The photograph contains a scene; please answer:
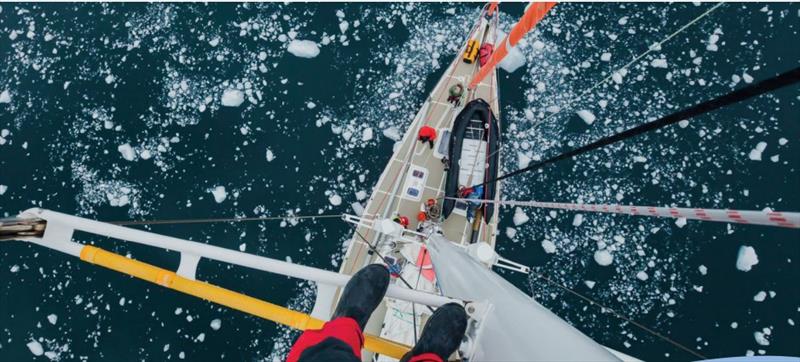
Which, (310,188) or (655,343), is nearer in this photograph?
(655,343)

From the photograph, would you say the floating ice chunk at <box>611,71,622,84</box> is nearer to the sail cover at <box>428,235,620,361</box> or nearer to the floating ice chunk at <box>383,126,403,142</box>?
the floating ice chunk at <box>383,126,403,142</box>

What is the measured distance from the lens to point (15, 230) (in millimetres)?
1954

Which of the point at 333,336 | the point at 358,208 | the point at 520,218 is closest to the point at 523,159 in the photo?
the point at 520,218

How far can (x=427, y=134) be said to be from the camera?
223 inches

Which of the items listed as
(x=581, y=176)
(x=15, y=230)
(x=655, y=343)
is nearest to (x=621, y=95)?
(x=581, y=176)

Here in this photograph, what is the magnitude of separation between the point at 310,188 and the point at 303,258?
997 millimetres

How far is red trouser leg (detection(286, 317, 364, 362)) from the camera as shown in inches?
81.6

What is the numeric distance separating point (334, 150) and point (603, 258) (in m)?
4.02

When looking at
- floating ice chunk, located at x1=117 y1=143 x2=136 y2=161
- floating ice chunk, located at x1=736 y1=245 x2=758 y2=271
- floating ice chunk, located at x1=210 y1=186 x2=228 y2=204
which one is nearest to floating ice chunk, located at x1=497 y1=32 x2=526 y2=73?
floating ice chunk, located at x1=736 y1=245 x2=758 y2=271

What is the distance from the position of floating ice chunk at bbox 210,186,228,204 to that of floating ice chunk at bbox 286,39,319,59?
2.39 m

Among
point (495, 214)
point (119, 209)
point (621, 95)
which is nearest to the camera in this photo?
point (495, 214)

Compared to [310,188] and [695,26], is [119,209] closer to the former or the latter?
[310,188]

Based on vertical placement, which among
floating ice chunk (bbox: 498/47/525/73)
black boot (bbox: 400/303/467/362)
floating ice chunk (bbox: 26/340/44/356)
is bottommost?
floating ice chunk (bbox: 26/340/44/356)

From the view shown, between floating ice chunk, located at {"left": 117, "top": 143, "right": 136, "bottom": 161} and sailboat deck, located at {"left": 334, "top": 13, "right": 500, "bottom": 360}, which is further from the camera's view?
floating ice chunk, located at {"left": 117, "top": 143, "right": 136, "bottom": 161}
